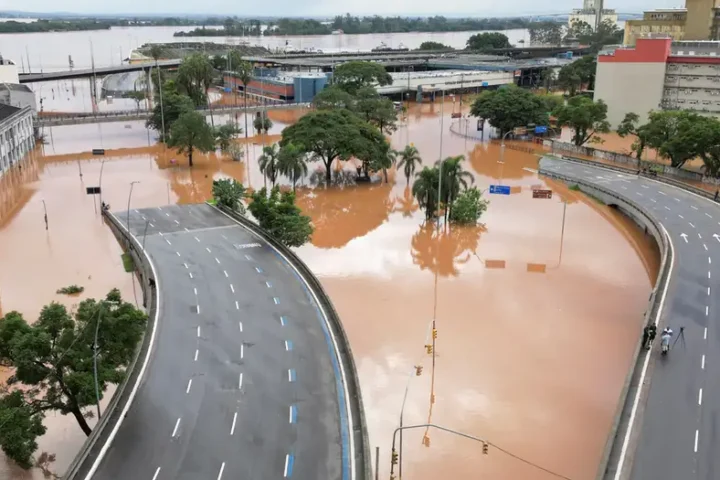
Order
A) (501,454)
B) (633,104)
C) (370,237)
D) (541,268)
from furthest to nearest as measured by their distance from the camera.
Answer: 1. (633,104)
2. (370,237)
3. (541,268)
4. (501,454)

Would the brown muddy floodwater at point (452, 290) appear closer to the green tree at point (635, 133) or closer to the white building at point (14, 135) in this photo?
the white building at point (14, 135)

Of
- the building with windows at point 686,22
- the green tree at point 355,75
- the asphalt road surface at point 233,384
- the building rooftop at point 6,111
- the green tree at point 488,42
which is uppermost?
the building with windows at point 686,22

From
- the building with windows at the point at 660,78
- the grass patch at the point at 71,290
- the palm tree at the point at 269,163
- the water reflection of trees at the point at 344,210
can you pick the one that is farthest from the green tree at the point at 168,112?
the building with windows at the point at 660,78

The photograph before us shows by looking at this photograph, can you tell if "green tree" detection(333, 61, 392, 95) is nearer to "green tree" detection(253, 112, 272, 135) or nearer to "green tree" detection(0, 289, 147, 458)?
"green tree" detection(253, 112, 272, 135)

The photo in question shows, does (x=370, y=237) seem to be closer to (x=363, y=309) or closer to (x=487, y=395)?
(x=363, y=309)

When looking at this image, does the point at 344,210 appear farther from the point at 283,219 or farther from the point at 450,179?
the point at 283,219

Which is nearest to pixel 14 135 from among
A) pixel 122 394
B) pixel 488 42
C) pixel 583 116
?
pixel 122 394

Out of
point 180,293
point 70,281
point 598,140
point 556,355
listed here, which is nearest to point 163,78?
point 598,140
